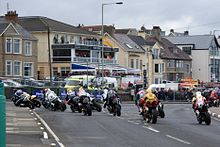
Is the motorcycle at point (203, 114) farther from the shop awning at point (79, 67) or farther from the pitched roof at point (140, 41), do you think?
the pitched roof at point (140, 41)

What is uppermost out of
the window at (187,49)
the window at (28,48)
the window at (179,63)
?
the window at (187,49)

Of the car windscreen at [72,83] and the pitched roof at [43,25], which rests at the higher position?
the pitched roof at [43,25]

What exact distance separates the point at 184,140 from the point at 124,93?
48708 millimetres

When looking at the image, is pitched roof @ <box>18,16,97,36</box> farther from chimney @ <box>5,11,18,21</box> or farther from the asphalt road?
the asphalt road

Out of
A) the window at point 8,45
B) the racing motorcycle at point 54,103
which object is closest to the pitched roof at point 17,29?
the window at point 8,45

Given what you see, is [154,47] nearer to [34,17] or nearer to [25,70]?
[34,17]

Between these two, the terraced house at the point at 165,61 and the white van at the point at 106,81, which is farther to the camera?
the terraced house at the point at 165,61

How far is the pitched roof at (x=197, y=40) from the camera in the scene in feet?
366

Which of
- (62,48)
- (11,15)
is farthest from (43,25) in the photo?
(11,15)

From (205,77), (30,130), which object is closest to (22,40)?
(205,77)

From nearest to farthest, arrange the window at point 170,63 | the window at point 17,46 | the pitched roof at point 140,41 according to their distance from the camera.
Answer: the window at point 17,46 < the pitched roof at point 140,41 < the window at point 170,63

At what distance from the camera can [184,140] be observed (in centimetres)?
1842

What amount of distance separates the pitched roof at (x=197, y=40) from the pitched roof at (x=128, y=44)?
17572 millimetres

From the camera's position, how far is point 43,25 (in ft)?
276
